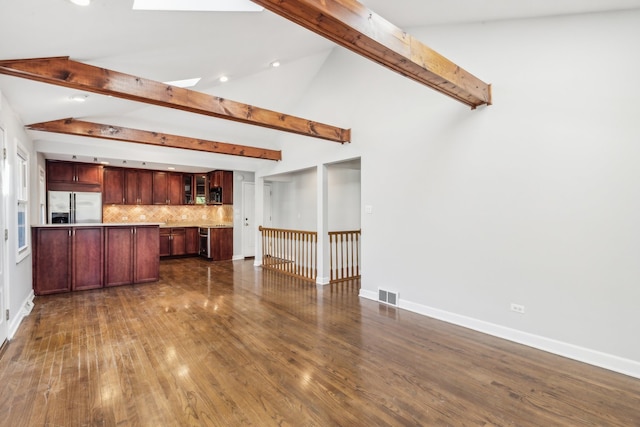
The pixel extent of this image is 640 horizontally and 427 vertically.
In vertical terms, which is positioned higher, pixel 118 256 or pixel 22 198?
pixel 22 198

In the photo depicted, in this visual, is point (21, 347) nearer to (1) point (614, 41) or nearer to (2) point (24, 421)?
(2) point (24, 421)

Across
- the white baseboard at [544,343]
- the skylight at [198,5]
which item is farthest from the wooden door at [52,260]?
the white baseboard at [544,343]

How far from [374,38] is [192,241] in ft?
25.7

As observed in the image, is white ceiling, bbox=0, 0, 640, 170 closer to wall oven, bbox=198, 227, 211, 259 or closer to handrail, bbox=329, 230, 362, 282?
wall oven, bbox=198, 227, 211, 259

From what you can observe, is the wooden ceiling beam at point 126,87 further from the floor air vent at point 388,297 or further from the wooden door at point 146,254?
the wooden door at point 146,254

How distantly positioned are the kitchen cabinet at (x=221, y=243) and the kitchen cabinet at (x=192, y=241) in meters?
0.95

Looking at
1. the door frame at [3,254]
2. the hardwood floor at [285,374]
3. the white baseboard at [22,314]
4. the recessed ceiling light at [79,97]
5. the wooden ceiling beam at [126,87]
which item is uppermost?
the recessed ceiling light at [79,97]

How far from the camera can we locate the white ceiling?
6.64ft

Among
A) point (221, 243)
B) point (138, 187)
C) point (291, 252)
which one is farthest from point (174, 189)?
point (291, 252)

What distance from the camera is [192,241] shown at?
27.9 feet

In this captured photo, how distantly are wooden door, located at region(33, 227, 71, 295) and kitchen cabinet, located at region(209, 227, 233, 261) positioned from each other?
328 cm

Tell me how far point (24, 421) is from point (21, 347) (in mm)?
1444

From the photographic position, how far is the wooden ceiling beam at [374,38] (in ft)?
5.67

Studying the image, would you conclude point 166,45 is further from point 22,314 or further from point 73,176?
point 73,176
